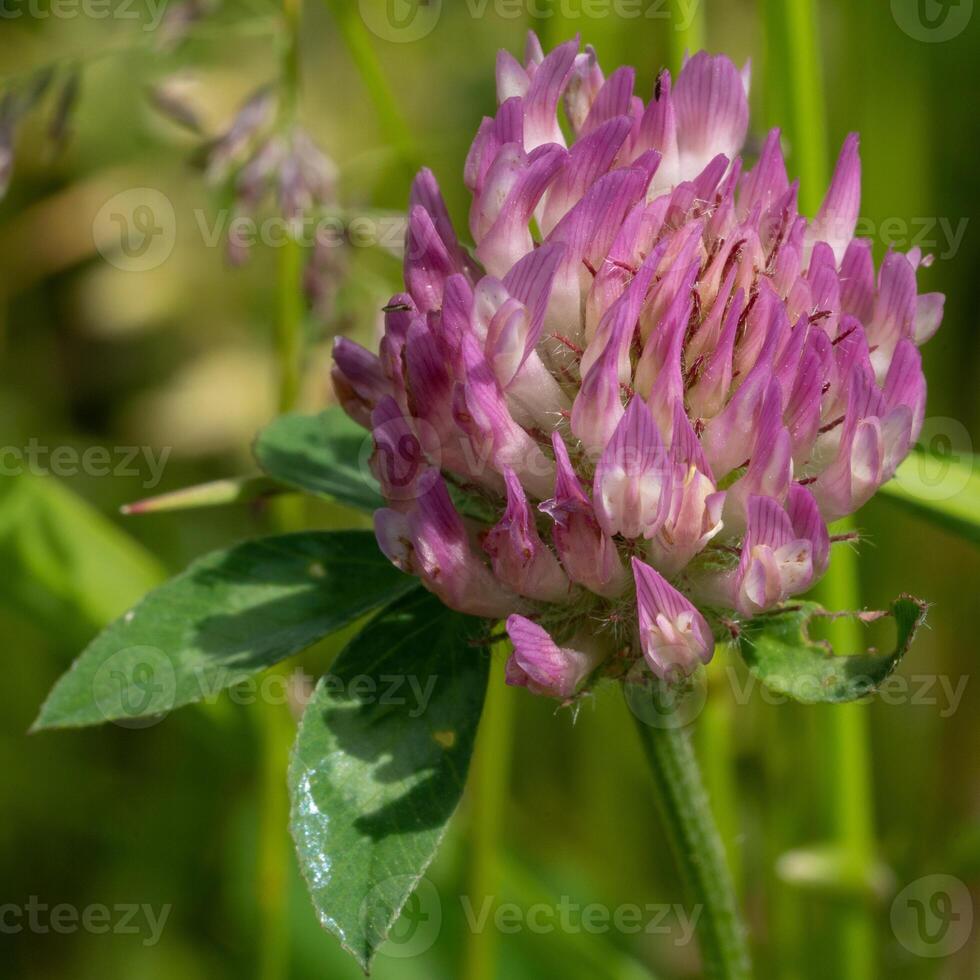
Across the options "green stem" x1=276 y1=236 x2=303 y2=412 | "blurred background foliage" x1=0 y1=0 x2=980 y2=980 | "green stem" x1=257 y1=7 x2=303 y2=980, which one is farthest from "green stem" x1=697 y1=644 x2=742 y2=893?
"green stem" x1=276 y1=236 x2=303 y2=412

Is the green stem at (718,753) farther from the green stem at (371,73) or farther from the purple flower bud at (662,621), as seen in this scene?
the green stem at (371,73)

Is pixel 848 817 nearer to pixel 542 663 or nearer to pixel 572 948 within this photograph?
pixel 572 948

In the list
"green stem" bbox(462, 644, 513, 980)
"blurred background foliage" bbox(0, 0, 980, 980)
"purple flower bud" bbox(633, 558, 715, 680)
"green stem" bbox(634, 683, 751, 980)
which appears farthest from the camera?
"blurred background foliage" bbox(0, 0, 980, 980)

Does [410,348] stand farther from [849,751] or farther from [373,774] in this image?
[849,751]

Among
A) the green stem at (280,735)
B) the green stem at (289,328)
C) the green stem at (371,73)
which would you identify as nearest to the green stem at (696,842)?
the green stem at (280,735)

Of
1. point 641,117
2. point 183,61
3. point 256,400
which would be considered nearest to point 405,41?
point 183,61

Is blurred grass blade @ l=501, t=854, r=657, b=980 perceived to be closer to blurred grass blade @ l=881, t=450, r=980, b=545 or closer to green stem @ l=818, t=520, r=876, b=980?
green stem @ l=818, t=520, r=876, b=980

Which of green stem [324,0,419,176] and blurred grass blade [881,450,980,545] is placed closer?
blurred grass blade [881,450,980,545]
